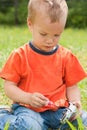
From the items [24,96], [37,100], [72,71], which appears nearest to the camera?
[37,100]

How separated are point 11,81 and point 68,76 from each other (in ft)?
1.62

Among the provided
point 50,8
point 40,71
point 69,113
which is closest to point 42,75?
point 40,71

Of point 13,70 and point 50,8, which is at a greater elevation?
point 50,8

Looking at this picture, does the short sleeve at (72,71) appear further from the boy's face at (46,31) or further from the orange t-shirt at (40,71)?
the boy's face at (46,31)

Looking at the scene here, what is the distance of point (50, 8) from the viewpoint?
3809mm

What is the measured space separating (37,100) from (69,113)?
0.31 m

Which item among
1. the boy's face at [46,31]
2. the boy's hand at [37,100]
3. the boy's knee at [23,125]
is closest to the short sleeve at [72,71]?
the boy's face at [46,31]

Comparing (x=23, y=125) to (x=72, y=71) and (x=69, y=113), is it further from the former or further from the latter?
(x=72, y=71)

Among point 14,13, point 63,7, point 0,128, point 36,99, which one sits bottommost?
A: point 14,13

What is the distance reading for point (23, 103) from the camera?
3.89 m

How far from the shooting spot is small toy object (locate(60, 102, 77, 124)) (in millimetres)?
3871

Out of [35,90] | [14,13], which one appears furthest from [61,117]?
[14,13]

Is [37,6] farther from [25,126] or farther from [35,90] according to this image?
[25,126]

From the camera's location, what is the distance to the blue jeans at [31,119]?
12.3ft
